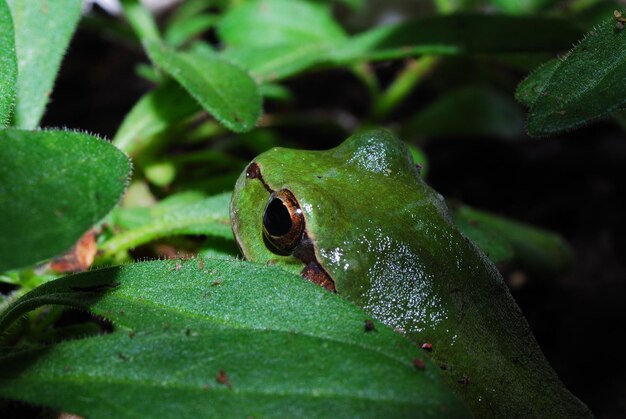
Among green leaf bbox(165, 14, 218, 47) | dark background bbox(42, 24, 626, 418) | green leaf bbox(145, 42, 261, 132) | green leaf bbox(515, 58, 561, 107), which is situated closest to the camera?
green leaf bbox(515, 58, 561, 107)

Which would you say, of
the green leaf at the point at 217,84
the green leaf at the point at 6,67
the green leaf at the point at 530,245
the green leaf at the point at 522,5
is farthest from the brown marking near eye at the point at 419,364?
the green leaf at the point at 522,5

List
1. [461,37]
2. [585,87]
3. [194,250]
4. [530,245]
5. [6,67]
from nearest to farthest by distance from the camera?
[585,87] → [6,67] → [194,250] → [461,37] → [530,245]

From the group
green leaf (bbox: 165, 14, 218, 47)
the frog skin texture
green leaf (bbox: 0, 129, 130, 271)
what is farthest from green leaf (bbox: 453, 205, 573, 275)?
green leaf (bbox: 165, 14, 218, 47)

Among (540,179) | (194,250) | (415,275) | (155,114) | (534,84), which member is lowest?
(540,179)

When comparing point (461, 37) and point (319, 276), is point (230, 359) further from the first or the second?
point (461, 37)

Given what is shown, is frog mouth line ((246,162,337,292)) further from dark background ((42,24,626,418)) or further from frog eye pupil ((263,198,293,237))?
dark background ((42,24,626,418))

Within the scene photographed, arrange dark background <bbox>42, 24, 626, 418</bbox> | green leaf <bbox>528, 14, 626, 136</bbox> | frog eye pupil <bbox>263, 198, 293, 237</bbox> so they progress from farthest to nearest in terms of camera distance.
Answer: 1. dark background <bbox>42, 24, 626, 418</bbox>
2. frog eye pupil <bbox>263, 198, 293, 237</bbox>
3. green leaf <bbox>528, 14, 626, 136</bbox>

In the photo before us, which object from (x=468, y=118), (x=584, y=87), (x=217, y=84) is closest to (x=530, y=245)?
(x=468, y=118)
